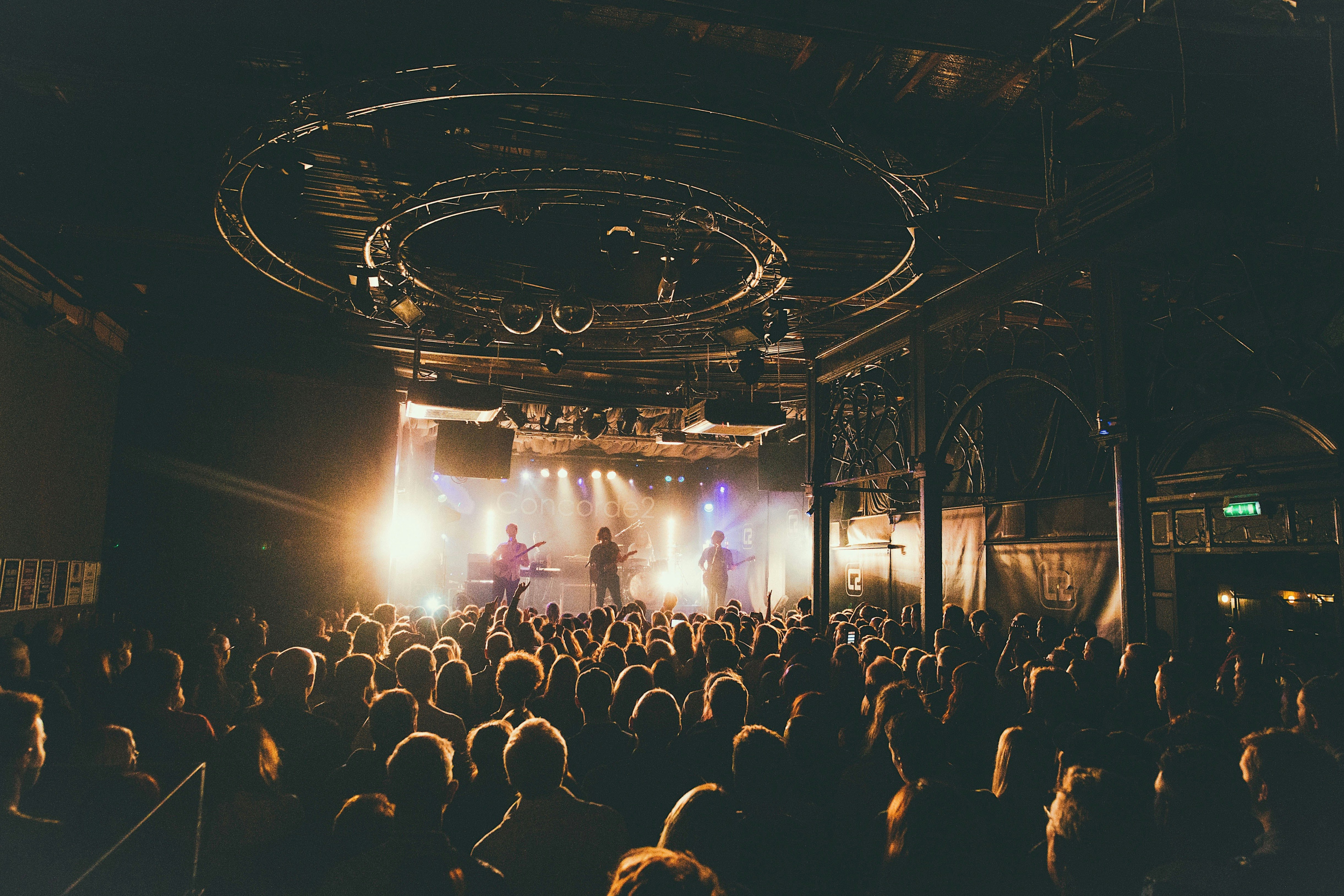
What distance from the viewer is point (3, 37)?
4547 mm

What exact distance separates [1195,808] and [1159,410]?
456 cm

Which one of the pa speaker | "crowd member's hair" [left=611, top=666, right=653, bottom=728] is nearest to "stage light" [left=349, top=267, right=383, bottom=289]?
the pa speaker

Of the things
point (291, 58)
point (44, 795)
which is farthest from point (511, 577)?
point (44, 795)

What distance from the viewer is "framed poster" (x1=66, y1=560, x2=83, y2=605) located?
8.32 metres

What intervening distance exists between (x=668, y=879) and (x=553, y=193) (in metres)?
5.29

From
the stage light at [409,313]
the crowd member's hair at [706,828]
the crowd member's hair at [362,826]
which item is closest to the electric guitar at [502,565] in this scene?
the stage light at [409,313]

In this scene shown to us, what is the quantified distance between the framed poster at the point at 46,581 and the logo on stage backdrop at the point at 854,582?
11330 millimetres

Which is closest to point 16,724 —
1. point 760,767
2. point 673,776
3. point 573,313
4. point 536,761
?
point 536,761

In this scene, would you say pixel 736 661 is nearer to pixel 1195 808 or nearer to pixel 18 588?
pixel 1195 808

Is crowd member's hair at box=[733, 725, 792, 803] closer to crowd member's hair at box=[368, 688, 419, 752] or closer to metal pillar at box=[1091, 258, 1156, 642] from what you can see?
crowd member's hair at box=[368, 688, 419, 752]

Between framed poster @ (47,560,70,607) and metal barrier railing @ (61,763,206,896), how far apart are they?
6951 millimetres

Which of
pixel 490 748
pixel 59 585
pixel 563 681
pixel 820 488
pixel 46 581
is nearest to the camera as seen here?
pixel 490 748

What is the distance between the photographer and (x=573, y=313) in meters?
7.15

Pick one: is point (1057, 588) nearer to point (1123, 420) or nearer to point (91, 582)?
point (1123, 420)
